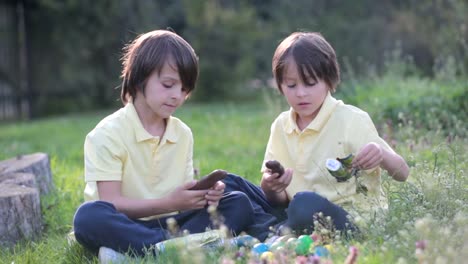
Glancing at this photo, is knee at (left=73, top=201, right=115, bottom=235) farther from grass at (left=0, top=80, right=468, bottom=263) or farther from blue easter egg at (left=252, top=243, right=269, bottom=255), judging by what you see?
blue easter egg at (left=252, top=243, right=269, bottom=255)

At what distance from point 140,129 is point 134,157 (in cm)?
14

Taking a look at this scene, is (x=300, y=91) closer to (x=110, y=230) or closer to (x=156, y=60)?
(x=156, y=60)

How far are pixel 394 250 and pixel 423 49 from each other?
42.9ft

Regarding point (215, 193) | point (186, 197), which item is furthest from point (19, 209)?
point (215, 193)

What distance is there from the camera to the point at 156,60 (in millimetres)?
3637

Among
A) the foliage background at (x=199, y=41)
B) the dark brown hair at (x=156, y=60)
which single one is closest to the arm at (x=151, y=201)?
the dark brown hair at (x=156, y=60)

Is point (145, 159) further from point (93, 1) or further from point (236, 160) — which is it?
point (93, 1)

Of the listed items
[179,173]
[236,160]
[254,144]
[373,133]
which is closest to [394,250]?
[373,133]

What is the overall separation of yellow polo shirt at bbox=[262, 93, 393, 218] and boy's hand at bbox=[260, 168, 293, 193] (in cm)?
15

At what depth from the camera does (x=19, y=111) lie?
14617mm

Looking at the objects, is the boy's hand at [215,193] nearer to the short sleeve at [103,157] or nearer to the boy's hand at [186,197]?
the boy's hand at [186,197]

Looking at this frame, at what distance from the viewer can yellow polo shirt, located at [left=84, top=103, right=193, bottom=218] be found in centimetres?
359

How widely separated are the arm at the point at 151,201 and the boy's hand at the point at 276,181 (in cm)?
33

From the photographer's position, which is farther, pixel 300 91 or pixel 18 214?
pixel 18 214
